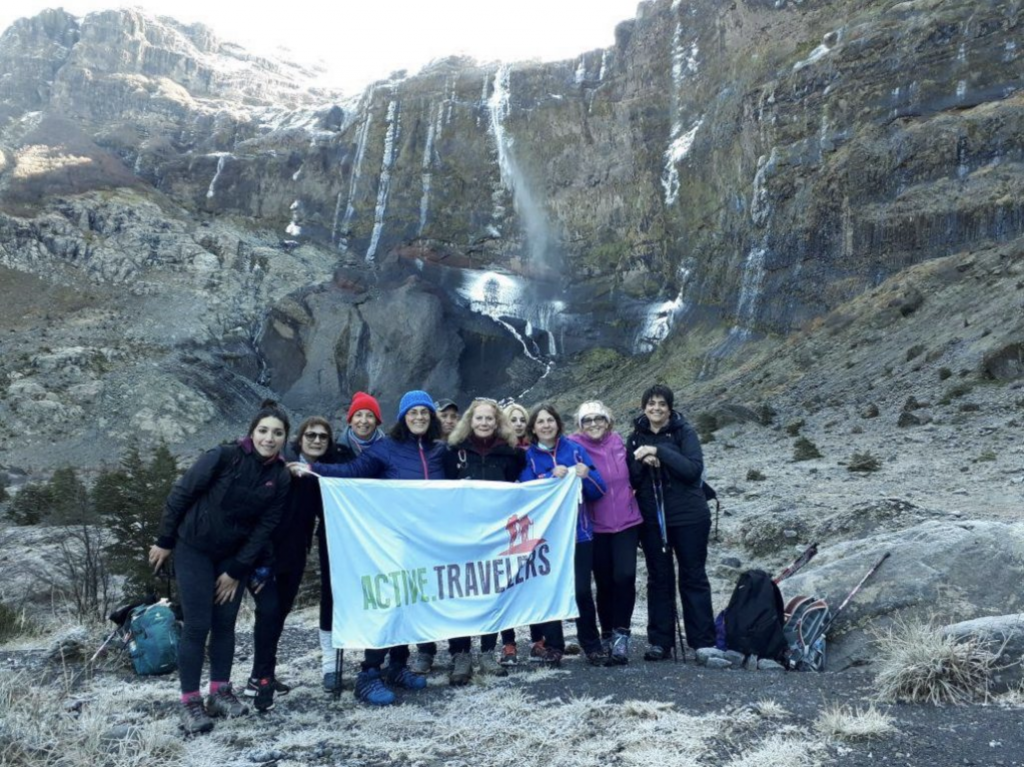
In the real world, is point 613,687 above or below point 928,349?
below

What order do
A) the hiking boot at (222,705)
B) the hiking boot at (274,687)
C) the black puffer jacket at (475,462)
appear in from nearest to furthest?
1. the hiking boot at (222,705)
2. the hiking boot at (274,687)
3. the black puffer jacket at (475,462)

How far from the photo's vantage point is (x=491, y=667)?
631 cm

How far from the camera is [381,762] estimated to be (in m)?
4.59

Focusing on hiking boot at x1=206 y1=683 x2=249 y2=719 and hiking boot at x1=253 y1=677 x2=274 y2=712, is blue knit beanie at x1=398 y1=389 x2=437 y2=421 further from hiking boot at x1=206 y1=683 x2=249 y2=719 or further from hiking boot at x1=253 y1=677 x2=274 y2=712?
hiking boot at x1=206 y1=683 x2=249 y2=719

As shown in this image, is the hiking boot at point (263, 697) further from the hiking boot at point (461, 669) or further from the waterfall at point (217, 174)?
the waterfall at point (217, 174)

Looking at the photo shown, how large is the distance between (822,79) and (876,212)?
32.8ft

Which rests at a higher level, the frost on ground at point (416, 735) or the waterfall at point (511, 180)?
the waterfall at point (511, 180)

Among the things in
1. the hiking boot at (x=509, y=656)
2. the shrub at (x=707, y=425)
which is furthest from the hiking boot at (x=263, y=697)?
the shrub at (x=707, y=425)

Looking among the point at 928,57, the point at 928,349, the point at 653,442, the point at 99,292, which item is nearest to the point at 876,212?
the point at 928,57

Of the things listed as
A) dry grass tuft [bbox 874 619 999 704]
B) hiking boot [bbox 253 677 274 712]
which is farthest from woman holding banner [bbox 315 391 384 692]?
dry grass tuft [bbox 874 619 999 704]

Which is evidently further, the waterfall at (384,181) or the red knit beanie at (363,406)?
the waterfall at (384,181)

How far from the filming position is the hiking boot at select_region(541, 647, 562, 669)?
6.46m

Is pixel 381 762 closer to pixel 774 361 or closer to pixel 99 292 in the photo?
pixel 774 361

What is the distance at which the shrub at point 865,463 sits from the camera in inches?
658
